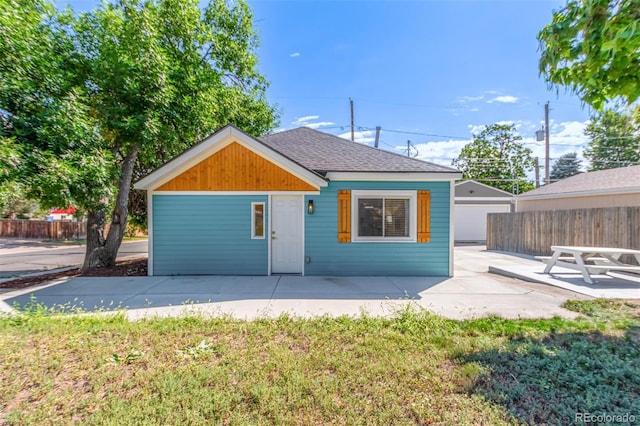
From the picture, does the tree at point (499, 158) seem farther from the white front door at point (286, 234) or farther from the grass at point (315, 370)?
the grass at point (315, 370)

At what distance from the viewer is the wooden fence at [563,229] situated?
8.55 metres

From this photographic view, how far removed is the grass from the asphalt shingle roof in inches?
170

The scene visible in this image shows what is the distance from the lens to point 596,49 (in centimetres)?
343

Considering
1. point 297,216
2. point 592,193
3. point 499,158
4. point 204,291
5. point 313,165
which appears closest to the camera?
point 204,291

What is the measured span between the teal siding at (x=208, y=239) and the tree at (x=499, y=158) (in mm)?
30120

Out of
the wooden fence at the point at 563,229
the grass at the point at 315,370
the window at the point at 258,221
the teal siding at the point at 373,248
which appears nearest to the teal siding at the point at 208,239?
the window at the point at 258,221

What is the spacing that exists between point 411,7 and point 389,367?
10765 millimetres

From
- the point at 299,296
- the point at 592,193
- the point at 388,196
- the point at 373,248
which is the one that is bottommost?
Result: the point at 299,296

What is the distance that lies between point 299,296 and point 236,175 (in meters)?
3.69

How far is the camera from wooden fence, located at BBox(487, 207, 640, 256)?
336 inches

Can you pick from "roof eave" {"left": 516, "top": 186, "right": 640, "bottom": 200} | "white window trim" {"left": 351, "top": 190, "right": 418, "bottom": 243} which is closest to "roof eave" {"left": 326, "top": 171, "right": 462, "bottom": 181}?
"white window trim" {"left": 351, "top": 190, "right": 418, "bottom": 243}

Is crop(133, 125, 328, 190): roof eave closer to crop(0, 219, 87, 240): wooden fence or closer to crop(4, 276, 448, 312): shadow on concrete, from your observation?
crop(4, 276, 448, 312): shadow on concrete

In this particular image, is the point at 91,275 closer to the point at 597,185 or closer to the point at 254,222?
the point at 254,222

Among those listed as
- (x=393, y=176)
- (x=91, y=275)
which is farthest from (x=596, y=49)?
(x=91, y=275)
